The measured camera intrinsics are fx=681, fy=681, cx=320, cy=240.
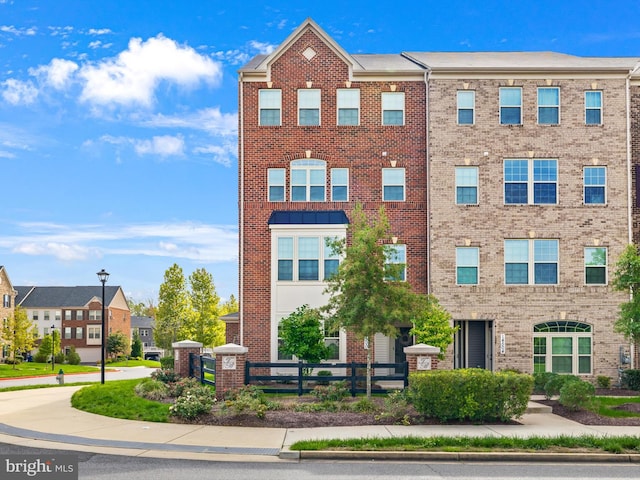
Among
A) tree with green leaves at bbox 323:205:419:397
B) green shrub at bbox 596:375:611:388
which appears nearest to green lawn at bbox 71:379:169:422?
tree with green leaves at bbox 323:205:419:397

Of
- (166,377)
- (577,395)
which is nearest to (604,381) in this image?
(577,395)

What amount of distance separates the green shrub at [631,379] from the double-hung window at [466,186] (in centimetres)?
921

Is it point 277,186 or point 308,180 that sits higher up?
point 308,180

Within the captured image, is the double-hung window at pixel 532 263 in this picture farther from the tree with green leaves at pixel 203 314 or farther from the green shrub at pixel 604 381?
the tree with green leaves at pixel 203 314

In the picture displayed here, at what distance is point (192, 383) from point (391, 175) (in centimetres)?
1327

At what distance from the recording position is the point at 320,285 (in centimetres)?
2848

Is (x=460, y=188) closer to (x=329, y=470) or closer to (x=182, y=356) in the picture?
(x=182, y=356)

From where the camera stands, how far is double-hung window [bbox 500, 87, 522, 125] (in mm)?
29406

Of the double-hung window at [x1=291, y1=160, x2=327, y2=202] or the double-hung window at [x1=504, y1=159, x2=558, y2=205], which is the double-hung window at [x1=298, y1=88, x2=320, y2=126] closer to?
the double-hung window at [x1=291, y1=160, x2=327, y2=202]

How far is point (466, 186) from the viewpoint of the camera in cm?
2927

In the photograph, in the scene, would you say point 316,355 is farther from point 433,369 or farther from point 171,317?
point 171,317

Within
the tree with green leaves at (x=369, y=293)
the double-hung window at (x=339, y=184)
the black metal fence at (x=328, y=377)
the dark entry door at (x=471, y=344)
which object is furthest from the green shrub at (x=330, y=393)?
the double-hung window at (x=339, y=184)

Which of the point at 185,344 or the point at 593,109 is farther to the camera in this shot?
the point at 593,109

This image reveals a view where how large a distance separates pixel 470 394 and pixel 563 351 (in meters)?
12.9
